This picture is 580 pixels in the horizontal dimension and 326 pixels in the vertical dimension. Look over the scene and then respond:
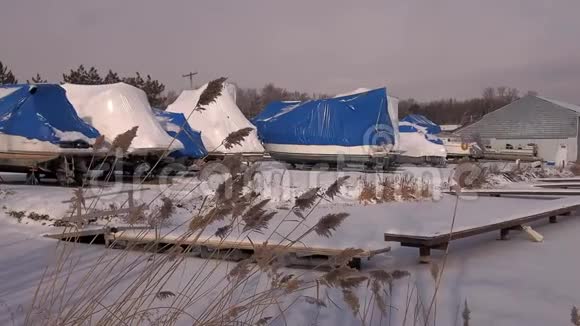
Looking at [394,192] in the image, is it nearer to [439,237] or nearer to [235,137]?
[439,237]

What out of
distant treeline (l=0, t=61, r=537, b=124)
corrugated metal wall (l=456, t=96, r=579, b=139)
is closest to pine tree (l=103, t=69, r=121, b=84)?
distant treeline (l=0, t=61, r=537, b=124)

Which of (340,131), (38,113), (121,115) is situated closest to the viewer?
(38,113)

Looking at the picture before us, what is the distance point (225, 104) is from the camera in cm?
2208

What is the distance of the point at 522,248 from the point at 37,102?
10925 millimetres

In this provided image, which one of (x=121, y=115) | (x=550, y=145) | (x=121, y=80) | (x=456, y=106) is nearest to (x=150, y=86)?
(x=121, y=80)

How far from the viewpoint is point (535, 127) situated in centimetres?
4769

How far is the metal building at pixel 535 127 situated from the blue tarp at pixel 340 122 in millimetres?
23105

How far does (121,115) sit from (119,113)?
0.09 m

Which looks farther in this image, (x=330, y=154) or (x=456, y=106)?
(x=456, y=106)

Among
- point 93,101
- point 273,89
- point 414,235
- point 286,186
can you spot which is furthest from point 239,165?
point 273,89

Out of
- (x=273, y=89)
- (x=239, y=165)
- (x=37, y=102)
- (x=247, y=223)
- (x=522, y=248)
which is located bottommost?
(x=522, y=248)

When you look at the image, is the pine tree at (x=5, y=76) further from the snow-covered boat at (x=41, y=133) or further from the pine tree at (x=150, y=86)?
the snow-covered boat at (x=41, y=133)

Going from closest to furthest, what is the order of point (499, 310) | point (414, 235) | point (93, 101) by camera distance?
point (499, 310) → point (414, 235) → point (93, 101)

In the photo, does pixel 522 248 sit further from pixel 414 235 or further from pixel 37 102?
pixel 37 102
